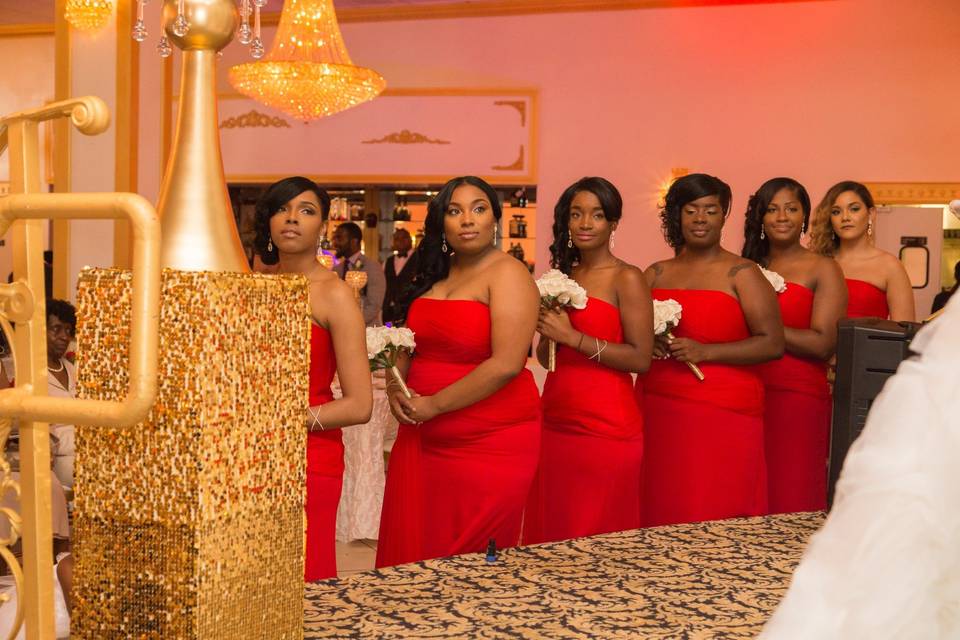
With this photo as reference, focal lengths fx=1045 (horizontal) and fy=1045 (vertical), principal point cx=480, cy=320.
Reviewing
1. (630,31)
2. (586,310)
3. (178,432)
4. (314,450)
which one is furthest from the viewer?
(630,31)

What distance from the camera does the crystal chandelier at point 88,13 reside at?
682 centimetres

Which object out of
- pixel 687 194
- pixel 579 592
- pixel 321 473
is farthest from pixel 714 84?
pixel 579 592

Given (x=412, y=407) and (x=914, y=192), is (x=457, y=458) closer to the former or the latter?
(x=412, y=407)

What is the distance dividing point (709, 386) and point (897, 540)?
3.10 metres

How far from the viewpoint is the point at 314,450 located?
113 inches

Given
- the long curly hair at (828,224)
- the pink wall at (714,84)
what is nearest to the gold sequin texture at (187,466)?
the long curly hair at (828,224)

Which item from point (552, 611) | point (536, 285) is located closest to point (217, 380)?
point (552, 611)

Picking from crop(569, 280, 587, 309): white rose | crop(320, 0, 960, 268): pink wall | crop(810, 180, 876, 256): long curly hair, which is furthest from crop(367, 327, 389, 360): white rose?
crop(320, 0, 960, 268): pink wall

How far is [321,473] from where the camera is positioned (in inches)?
113

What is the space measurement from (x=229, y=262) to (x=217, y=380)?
158 mm

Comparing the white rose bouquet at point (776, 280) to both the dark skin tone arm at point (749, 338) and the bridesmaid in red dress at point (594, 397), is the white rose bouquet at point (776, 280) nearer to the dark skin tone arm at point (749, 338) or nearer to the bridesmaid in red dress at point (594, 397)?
the dark skin tone arm at point (749, 338)

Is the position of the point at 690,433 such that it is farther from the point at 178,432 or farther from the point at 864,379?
the point at 178,432

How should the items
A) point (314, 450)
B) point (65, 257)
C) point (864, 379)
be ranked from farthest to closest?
1. point (65, 257)
2. point (314, 450)
3. point (864, 379)

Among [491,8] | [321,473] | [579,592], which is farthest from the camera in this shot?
[491,8]
